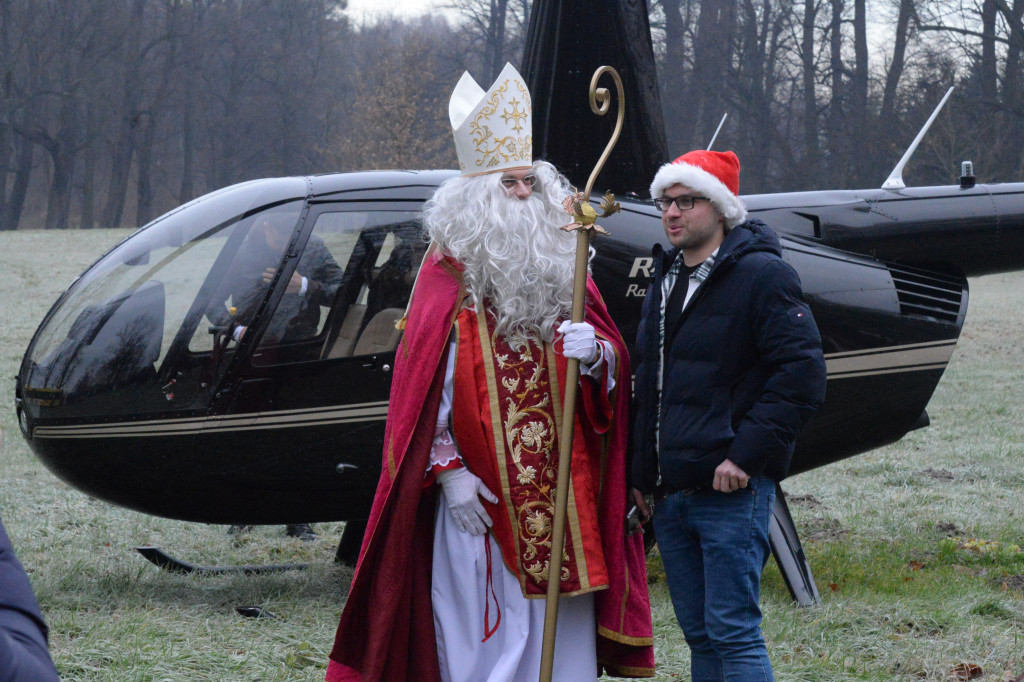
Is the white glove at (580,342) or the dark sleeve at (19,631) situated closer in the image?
the dark sleeve at (19,631)

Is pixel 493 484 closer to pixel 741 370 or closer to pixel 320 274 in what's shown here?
pixel 741 370

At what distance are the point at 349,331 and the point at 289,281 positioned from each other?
33 centimetres

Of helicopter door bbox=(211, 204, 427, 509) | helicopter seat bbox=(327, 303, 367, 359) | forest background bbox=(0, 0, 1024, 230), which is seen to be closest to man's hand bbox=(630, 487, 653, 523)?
helicopter door bbox=(211, 204, 427, 509)

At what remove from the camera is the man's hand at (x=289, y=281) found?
175 inches

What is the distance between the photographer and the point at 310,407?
14.4 ft

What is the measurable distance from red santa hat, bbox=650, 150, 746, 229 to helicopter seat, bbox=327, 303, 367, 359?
6.23 ft

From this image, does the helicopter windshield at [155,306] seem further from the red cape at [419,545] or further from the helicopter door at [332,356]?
the red cape at [419,545]

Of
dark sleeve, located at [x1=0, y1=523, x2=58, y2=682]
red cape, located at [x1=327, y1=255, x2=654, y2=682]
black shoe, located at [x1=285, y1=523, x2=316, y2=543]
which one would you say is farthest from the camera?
black shoe, located at [x1=285, y1=523, x2=316, y2=543]

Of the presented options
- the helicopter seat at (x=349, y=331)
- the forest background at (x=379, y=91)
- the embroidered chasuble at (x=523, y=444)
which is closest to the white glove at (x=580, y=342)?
the embroidered chasuble at (x=523, y=444)

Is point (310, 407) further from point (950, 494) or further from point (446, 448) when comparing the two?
point (950, 494)

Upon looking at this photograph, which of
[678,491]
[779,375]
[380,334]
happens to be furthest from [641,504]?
[380,334]

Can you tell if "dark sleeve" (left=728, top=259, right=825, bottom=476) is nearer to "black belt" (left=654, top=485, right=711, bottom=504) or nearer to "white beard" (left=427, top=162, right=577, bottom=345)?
"black belt" (left=654, top=485, right=711, bottom=504)

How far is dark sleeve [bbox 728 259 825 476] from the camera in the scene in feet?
8.66

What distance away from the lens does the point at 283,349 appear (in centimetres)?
440
